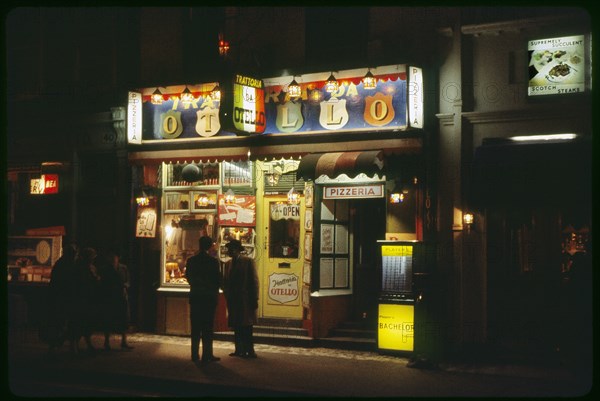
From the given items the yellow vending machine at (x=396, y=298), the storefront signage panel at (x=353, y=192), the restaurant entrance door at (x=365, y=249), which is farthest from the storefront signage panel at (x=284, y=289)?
the yellow vending machine at (x=396, y=298)

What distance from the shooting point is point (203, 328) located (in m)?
12.9

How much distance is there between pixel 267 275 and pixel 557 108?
6.53 metres

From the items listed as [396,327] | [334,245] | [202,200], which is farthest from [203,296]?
[202,200]

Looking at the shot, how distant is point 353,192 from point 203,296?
3.62m

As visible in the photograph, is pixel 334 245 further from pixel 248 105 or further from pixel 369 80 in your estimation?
pixel 369 80

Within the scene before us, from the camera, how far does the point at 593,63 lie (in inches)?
490

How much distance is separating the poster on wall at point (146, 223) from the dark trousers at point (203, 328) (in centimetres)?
385

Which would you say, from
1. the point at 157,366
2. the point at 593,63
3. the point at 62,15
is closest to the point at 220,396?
the point at 157,366

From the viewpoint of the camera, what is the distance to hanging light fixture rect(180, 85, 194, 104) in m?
15.6

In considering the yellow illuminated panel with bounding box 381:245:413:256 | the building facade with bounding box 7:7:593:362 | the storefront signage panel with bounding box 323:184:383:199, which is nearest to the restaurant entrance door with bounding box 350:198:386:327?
the building facade with bounding box 7:7:593:362

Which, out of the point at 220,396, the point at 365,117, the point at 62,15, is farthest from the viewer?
the point at 62,15

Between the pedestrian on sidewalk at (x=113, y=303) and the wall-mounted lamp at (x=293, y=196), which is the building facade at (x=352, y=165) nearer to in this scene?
the wall-mounted lamp at (x=293, y=196)

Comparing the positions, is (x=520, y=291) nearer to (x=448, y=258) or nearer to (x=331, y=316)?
(x=448, y=258)

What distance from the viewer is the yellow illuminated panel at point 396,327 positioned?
1323cm
